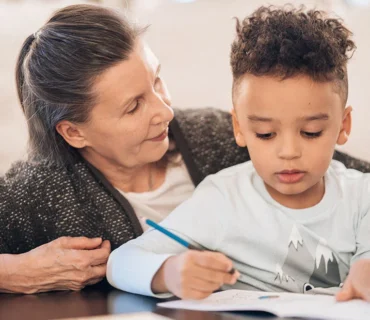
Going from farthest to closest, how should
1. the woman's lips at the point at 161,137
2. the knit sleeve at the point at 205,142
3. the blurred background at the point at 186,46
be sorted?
the blurred background at the point at 186,46 < the knit sleeve at the point at 205,142 < the woman's lips at the point at 161,137

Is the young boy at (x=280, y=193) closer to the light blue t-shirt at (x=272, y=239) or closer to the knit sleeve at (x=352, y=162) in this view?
the light blue t-shirt at (x=272, y=239)

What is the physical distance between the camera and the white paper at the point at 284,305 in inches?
44.8

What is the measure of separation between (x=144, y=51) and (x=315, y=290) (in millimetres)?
593

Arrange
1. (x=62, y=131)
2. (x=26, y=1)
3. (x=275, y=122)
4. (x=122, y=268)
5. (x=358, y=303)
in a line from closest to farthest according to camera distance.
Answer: (x=358, y=303) → (x=275, y=122) → (x=122, y=268) → (x=62, y=131) → (x=26, y=1)

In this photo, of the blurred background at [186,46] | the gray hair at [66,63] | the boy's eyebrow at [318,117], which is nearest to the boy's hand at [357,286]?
the boy's eyebrow at [318,117]

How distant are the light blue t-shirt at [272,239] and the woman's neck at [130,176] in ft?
1.11

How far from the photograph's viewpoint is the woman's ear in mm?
1688

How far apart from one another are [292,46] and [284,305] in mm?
407

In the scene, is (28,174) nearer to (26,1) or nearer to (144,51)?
(144,51)

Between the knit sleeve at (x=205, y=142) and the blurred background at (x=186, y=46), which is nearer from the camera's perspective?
the knit sleeve at (x=205, y=142)

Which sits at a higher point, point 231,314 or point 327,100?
point 327,100

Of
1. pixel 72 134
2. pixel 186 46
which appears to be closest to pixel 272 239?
pixel 72 134

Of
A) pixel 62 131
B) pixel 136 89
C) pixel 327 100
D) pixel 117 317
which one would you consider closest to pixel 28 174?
pixel 62 131

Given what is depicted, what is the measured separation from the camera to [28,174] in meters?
1.68
